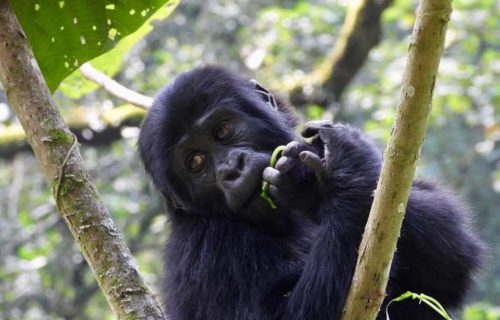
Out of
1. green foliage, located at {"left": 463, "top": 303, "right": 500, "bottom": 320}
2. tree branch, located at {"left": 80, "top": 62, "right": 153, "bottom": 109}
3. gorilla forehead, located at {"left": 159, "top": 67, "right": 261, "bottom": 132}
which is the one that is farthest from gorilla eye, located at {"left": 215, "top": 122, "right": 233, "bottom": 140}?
green foliage, located at {"left": 463, "top": 303, "right": 500, "bottom": 320}

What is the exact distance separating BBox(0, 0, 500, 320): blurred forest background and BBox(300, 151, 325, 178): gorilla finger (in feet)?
15.5

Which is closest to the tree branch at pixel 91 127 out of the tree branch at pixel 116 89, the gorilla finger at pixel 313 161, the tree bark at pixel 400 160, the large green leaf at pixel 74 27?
the tree branch at pixel 116 89

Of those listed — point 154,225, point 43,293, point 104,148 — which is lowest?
point 43,293

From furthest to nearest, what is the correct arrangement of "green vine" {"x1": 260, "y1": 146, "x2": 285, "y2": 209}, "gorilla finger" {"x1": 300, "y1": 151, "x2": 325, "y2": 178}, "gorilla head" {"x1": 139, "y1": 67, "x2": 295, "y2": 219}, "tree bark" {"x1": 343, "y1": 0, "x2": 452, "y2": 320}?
"gorilla head" {"x1": 139, "y1": 67, "x2": 295, "y2": 219}, "green vine" {"x1": 260, "y1": 146, "x2": 285, "y2": 209}, "gorilla finger" {"x1": 300, "y1": 151, "x2": 325, "y2": 178}, "tree bark" {"x1": 343, "y1": 0, "x2": 452, "y2": 320}

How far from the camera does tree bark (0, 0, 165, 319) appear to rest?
244 centimetres

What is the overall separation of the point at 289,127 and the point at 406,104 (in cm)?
187

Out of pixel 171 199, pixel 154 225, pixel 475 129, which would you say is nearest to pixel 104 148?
pixel 154 225

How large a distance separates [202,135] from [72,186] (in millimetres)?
1012

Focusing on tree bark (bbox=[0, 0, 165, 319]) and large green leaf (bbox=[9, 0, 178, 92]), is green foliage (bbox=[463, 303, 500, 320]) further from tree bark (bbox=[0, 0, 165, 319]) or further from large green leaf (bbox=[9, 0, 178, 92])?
tree bark (bbox=[0, 0, 165, 319])

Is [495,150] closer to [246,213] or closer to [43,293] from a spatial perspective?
[43,293]

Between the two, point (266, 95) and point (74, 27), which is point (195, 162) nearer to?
point (266, 95)

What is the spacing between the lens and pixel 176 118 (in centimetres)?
343

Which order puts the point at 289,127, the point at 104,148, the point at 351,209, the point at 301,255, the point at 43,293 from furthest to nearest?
the point at 43,293 → the point at 104,148 → the point at 289,127 → the point at 301,255 → the point at 351,209

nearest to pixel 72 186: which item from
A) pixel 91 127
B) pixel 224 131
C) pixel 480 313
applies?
pixel 224 131
